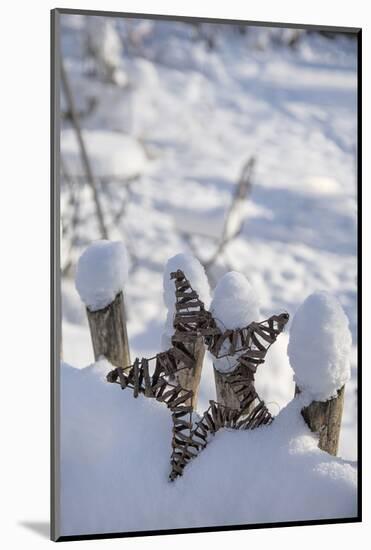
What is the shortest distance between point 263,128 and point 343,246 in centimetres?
47

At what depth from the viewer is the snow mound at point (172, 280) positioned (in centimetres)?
370

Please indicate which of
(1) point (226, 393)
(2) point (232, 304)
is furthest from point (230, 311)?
(1) point (226, 393)

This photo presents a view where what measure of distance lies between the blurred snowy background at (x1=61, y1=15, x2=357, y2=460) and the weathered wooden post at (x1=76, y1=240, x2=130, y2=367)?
29 millimetres

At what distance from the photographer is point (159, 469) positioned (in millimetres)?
3645

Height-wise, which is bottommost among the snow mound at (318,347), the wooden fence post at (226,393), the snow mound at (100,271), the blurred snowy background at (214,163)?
the wooden fence post at (226,393)

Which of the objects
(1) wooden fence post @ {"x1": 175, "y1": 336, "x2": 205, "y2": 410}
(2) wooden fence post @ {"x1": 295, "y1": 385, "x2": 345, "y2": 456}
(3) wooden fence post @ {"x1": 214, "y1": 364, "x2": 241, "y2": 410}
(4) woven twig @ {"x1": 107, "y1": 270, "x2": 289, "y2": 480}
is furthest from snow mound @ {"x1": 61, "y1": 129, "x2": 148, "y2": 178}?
(2) wooden fence post @ {"x1": 295, "y1": 385, "x2": 345, "y2": 456}

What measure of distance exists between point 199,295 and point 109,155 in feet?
1.69

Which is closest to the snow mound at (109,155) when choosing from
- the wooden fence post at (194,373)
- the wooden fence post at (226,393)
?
the wooden fence post at (194,373)

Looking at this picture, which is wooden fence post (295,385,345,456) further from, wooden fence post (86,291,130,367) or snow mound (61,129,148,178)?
snow mound (61,129,148,178)

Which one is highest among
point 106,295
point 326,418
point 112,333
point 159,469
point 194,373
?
point 106,295

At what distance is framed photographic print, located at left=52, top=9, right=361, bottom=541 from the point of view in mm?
3613

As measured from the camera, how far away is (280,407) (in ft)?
12.4

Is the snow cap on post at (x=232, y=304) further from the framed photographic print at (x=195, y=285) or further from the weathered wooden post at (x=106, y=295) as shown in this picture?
the weathered wooden post at (x=106, y=295)

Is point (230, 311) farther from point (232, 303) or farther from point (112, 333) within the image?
point (112, 333)
